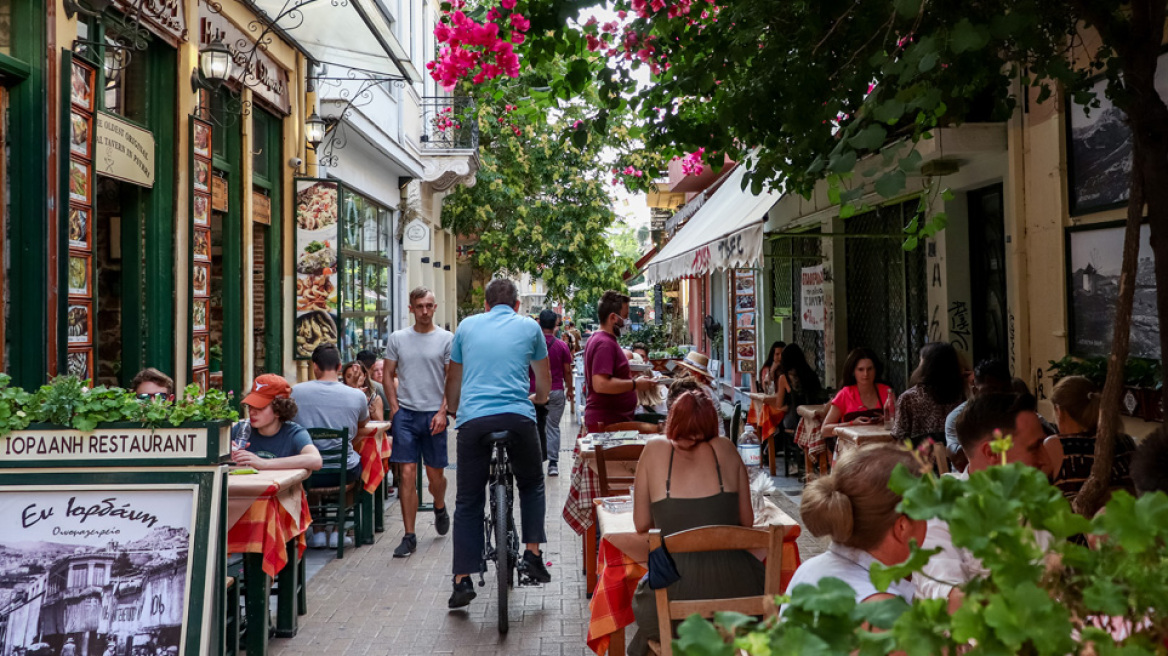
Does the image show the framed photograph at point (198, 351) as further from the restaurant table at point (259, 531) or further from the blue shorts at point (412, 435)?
the restaurant table at point (259, 531)

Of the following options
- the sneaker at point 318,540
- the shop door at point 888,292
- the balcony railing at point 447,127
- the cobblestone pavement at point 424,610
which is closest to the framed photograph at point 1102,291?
the cobblestone pavement at point 424,610

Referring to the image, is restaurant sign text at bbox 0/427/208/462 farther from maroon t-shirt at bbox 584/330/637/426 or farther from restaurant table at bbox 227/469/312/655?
maroon t-shirt at bbox 584/330/637/426

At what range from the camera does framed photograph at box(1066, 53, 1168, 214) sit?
20.5 ft

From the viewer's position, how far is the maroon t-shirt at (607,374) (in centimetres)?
773

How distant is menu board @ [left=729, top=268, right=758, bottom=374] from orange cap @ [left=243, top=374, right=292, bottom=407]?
9.92 metres

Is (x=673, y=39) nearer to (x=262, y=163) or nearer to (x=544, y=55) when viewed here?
(x=544, y=55)

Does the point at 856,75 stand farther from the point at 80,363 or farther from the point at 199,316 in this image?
the point at 199,316

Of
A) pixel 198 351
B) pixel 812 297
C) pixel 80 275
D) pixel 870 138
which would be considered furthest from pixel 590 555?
pixel 812 297

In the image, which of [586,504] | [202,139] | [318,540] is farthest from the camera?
[202,139]

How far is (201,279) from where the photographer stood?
937cm

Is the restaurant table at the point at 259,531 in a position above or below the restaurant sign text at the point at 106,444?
below

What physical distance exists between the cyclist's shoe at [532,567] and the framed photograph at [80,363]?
3059 millimetres

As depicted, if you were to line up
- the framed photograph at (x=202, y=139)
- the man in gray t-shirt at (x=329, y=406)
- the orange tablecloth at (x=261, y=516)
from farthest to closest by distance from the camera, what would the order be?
the framed photograph at (x=202, y=139) → the man in gray t-shirt at (x=329, y=406) → the orange tablecloth at (x=261, y=516)

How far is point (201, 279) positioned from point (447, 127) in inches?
443
